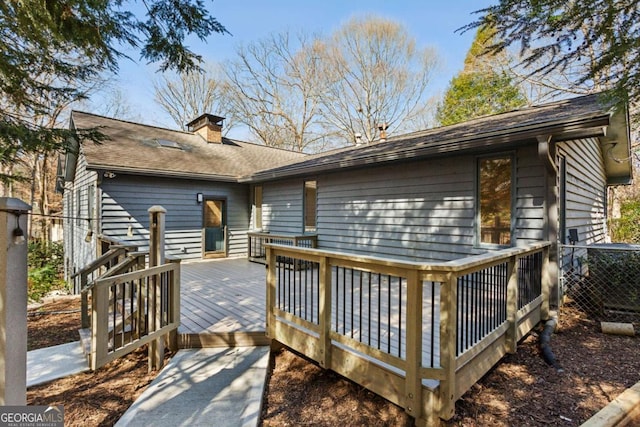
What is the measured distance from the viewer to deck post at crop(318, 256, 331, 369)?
2.85 meters

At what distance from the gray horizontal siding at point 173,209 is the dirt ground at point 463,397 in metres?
4.96

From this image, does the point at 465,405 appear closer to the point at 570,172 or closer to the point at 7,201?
the point at 7,201

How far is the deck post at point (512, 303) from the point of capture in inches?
124

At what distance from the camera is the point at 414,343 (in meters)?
2.22

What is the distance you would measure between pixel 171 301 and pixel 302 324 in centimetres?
153

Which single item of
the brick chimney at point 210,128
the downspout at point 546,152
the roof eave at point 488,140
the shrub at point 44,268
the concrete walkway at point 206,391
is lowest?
the shrub at point 44,268

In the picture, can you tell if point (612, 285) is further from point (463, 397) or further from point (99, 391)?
point (99, 391)

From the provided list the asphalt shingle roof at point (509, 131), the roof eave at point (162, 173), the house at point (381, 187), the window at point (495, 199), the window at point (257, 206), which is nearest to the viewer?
the asphalt shingle roof at point (509, 131)

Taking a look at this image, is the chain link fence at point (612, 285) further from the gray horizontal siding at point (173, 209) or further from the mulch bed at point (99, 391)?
the gray horizontal siding at point (173, 209)

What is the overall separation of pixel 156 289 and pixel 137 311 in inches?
10.5

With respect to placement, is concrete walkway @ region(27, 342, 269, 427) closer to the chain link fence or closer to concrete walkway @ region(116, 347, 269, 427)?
concrete walkway @ region(116, 347, 269, 427)

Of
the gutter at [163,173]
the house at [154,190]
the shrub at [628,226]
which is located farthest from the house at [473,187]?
the shrub at [628,226]

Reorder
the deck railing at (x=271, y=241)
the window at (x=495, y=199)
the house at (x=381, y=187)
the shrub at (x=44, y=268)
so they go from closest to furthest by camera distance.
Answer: the house at (x=381, y=187) → the window at (x=495, y=199) → the deck railing at (x=271, y=241) → the shrub at (x=44, y=268)

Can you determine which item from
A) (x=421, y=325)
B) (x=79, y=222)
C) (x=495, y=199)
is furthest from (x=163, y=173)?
(x=421, y=325)
